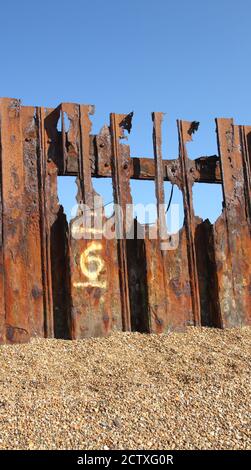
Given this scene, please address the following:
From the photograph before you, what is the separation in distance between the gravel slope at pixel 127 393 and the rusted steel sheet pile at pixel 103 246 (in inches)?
13.1

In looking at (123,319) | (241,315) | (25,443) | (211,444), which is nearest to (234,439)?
(211,444)

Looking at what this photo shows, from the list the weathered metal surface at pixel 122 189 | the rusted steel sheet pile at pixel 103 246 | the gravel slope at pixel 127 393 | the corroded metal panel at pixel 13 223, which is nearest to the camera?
the gravel slope at pixel 127 393

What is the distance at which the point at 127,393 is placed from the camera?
13.7 feet

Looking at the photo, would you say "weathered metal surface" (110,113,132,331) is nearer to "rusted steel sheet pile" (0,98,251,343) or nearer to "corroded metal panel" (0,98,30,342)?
"rusted steel sheet pile" (0,98,251,343)

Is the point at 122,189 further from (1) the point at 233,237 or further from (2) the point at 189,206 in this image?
(1) the point at 233,237

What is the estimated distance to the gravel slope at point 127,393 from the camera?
353 cm

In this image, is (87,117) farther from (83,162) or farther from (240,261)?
(240,261)

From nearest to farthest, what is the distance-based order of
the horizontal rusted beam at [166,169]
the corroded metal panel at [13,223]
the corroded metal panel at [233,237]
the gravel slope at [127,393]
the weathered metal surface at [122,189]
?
the gravel slope at [127,393]
the corroded metal panel at [13,223]
the weathered metal surface at [122,189]
the horizontal rusted beam at [166,169]
the corroded metal panel at [233,237]

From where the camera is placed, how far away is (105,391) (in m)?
4.18

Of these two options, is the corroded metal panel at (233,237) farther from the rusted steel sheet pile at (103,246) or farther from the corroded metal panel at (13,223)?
the corroded metal panel at (13,223)

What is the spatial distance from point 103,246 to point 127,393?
1.82m

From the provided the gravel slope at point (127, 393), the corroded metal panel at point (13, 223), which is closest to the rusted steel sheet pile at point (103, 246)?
the corroded metal panel at point (13, 223)

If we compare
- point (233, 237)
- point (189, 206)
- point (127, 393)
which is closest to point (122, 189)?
point (189, 206)

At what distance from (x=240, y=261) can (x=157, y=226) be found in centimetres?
117
